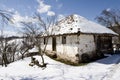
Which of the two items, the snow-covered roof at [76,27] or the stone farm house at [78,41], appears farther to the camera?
the snow-covered roof at [76,27]

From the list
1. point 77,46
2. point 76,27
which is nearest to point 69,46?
point 77,46

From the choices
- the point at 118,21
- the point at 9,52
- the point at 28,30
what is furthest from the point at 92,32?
the point at 118,21

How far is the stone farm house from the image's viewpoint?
16.8 metres

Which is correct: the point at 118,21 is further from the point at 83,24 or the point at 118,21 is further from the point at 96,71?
the point at 96,71

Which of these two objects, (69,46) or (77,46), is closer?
(77,46)

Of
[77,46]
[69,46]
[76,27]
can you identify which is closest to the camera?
[77,46]

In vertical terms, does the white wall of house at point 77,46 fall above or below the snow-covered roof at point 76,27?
below

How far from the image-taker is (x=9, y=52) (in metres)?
37.3

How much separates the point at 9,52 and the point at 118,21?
28222 millimetres

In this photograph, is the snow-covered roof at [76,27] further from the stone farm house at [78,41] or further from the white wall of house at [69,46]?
the white wall of house at [69,46]

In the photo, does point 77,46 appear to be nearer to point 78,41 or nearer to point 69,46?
point 78,41

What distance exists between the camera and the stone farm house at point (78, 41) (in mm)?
16750

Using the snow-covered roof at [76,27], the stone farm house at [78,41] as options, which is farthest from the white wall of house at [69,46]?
the snow-covered roof at [76,27]

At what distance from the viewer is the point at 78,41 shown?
16.8 m
